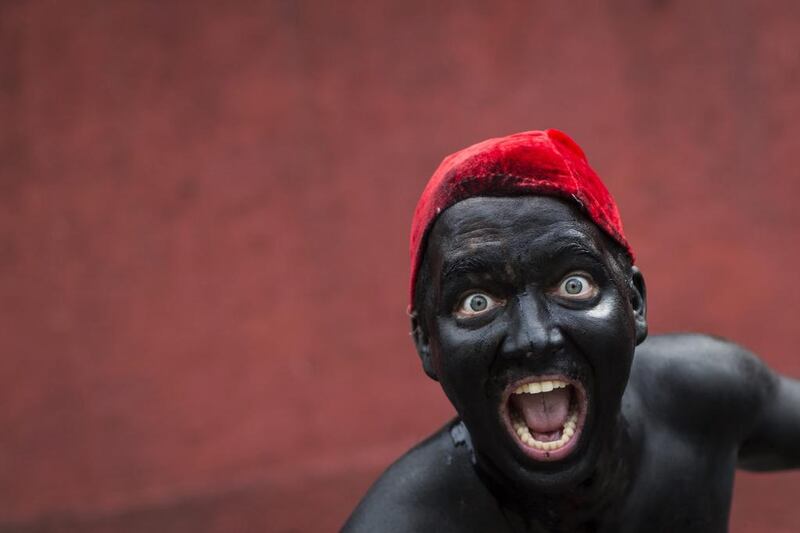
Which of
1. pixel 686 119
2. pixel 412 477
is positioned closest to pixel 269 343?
pixel 686 119

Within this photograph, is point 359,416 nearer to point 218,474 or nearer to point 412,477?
point 218,474

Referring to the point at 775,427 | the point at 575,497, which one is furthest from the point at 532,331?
the point at 775,427

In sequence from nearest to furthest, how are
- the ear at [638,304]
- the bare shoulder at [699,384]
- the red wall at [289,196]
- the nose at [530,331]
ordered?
the nose at [530,331]
the ear at [638,304]
the bare shoulder at [699,384]
the red wall at [289,196]

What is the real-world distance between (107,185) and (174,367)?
117 cm

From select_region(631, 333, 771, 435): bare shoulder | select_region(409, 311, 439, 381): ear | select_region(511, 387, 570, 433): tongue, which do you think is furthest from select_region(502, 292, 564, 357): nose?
select_region(631, 333, 771, 435): bare shoulder

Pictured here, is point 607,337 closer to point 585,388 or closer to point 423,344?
point 585,388

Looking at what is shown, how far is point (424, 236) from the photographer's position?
1.88m

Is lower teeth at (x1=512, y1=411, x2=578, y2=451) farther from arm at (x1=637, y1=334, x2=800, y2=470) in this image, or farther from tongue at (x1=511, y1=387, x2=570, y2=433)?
arm at (x1=637, y1=334, x2=800, y2=470)

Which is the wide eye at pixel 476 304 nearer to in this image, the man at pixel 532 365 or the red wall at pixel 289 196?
the man at pixel 532 365

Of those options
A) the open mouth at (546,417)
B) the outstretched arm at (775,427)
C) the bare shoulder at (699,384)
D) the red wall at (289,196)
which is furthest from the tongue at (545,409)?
the red wall at (289,196)

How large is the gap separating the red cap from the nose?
0.18 meters

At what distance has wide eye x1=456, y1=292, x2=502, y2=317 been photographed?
178cm

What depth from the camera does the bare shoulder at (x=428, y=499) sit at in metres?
2.00

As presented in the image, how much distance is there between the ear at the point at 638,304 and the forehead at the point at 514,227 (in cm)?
15
